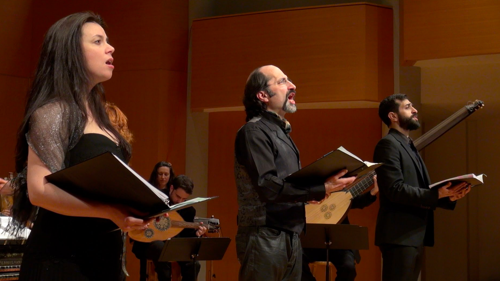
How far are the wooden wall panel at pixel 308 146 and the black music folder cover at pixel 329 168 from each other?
4.63 meters

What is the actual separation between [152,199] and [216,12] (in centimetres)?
716

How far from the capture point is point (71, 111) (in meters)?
1.89

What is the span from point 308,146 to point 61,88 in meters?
6.08

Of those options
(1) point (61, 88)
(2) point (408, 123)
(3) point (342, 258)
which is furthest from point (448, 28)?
(1) point (61, 88)

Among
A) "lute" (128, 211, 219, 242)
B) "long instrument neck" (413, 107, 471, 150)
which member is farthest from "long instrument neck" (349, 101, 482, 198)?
"lute" (128, 211, 219, 242)

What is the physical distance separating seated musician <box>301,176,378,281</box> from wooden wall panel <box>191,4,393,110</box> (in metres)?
1.65

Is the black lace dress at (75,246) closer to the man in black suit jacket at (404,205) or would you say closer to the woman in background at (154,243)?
the man in black suit jacket at (404,205)

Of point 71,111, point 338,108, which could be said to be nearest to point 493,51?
point 338,108

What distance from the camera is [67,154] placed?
6.14 feet

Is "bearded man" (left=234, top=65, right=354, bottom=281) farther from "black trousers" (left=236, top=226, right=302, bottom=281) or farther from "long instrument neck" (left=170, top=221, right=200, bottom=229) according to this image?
"long instrument neck" (left=170, top=221, right=200, bottom=229)

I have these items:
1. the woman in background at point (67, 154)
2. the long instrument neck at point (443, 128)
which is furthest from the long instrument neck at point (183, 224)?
the woman in background at point (67, 154)

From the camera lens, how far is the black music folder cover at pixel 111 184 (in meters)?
1.64

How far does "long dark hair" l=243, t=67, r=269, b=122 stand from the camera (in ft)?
10.5

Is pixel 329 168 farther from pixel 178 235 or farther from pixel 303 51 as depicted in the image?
pixel 303 51
